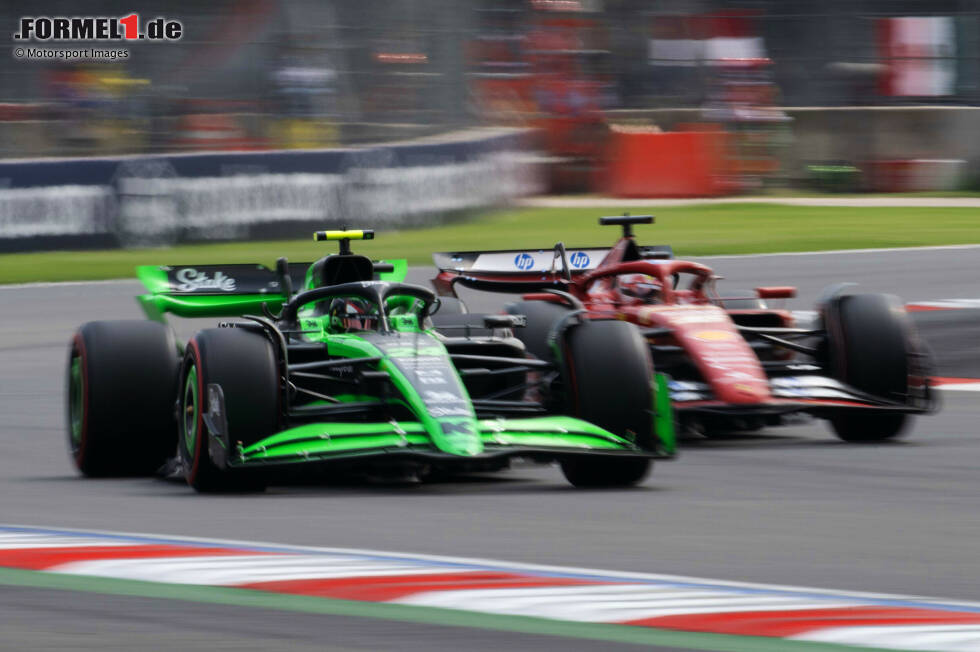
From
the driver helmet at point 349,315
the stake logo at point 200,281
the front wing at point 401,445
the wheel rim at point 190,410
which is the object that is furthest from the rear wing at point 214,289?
the front wing at point 401,445

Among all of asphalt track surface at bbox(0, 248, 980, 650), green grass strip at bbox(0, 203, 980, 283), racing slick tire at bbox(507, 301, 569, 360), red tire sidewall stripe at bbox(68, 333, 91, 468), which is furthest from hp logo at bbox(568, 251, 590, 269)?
green grass strip at bbox(0, 203, 980, 283)

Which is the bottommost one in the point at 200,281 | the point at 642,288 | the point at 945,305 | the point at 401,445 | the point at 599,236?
the point at 945,305

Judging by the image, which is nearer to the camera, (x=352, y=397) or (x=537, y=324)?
(x=352, y=397)

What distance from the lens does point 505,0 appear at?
30.3 meters

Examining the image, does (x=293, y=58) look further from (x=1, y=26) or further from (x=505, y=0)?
(x=505, y=0)

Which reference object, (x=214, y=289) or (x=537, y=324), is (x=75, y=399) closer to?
(x=214, y=289)

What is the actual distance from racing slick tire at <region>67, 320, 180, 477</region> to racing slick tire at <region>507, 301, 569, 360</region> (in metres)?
2.46

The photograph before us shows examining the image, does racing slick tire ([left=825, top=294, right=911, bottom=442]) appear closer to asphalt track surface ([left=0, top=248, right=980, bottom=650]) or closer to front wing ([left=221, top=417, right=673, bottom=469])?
asphalt track surface ([left=0, top=248, right=980, bottom=650])

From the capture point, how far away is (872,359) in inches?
372

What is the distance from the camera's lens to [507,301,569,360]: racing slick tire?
9.95 metres

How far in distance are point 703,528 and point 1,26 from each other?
16.7 meters

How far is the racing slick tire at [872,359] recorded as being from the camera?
9.41 metres

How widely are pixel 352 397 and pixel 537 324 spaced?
2242mm

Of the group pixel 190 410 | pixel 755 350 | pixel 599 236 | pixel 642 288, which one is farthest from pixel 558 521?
pixel 599 236
